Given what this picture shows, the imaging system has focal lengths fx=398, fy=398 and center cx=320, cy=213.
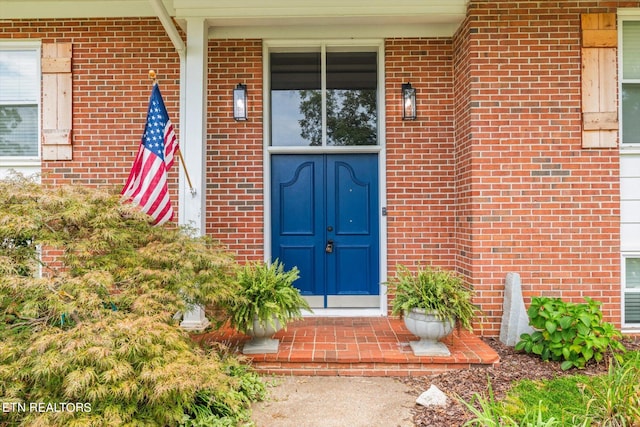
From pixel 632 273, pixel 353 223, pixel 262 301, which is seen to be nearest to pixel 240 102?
pixel 353 223

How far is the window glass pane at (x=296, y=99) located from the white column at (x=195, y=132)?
3.01 ft

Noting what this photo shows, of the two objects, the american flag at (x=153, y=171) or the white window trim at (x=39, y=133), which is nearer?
the american flag at (x=153, y=171)

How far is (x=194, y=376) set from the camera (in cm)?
236

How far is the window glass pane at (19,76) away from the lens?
4.73m

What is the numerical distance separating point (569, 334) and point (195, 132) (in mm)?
4160

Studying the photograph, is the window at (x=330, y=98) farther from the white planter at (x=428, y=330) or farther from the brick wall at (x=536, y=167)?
the white planter at (x=428, y=330)

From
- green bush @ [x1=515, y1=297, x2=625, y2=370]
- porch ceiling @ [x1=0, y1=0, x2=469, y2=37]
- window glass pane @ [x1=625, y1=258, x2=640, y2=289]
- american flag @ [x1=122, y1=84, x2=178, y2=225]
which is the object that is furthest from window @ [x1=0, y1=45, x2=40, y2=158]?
window glass pane @ [x1=625, y1=258, x2=640, y2=289]

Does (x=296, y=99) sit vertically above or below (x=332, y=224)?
above

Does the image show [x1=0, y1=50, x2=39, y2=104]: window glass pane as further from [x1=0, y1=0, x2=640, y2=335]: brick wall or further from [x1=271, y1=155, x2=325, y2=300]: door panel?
[x1=271, y1=155, x2=325, y2=300]: door panel

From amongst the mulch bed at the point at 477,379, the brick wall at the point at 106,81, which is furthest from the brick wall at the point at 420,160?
the brick wall at the point at 106,81

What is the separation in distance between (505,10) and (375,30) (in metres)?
1.41

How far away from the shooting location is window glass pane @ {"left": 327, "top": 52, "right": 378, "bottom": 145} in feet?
16.1

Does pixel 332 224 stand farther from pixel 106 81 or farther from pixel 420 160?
pixel 106 81

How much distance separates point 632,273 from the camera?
14.4ft
